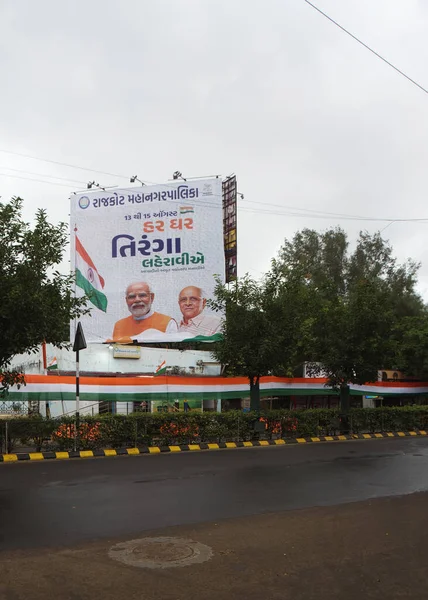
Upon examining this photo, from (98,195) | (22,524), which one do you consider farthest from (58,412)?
(98,195)

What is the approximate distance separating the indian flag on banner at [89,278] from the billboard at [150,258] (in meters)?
0.06

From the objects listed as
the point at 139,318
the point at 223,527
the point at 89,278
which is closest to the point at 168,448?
the point at 223,527

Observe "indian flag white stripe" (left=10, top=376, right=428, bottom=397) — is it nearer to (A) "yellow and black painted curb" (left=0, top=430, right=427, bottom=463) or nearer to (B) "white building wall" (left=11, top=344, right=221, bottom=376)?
(B) "white building wall" (left=11, top=344, right=221, bottom=376)

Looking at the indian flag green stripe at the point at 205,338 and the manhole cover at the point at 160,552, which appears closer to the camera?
the manhole cover at the point at 160,552

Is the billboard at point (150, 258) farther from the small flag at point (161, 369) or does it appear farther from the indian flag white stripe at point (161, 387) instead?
the indian flag white stripe at point (161, 387)

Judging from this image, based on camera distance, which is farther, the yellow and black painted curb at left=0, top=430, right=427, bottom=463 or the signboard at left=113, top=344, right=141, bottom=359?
the signboard at left=113, top=344, right=141, bottom=359

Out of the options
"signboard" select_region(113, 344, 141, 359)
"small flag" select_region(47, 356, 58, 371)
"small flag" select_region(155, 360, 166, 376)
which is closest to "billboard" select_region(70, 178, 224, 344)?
"small flag" select_region(155, 360, 166, 376)

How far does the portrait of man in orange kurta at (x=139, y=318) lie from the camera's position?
107ft

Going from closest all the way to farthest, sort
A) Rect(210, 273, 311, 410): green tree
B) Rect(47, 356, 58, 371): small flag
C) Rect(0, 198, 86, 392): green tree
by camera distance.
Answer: Rect(0, 198, 86, 392): green tree < Rect(210, 273, 311, 410): green tree < Rect(47, 356, 58, 371): small flag

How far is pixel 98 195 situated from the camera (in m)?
34.5

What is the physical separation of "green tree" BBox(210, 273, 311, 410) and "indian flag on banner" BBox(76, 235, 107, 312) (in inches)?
566

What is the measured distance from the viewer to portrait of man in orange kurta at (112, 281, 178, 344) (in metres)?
32.5

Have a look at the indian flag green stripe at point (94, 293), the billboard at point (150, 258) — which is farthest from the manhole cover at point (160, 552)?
the indian flag green stripe at point (94, 293)

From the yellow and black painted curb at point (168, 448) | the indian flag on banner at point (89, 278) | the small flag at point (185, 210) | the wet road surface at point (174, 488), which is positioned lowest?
the yellow and black painted curb at point (168, 448)
